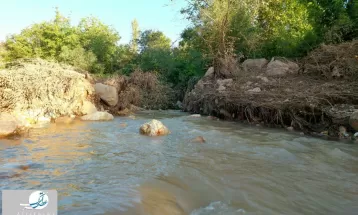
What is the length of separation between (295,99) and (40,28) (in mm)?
19882

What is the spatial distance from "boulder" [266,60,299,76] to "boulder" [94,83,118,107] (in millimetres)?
5817

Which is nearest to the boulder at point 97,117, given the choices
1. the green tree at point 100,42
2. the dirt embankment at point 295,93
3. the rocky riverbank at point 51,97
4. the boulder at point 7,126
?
the rocky riverbank at point 51,97

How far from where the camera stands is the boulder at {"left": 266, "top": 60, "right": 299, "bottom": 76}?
33.7 feet

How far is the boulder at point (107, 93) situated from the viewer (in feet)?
36.7

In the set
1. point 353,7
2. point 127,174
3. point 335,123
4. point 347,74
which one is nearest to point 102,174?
point 127,174

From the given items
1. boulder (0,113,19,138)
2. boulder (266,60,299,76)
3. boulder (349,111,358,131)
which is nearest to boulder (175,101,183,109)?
boulder (266,60,299,76)

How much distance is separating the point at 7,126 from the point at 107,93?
5.56 m

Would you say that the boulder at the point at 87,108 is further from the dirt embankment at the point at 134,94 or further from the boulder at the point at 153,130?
the boulder at the point at 153,130

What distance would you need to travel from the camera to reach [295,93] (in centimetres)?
805

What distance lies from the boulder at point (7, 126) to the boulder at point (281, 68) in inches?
319

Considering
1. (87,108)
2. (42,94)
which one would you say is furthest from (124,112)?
(42,94)

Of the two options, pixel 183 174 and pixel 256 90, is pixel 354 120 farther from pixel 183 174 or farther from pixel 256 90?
pixel 183 174

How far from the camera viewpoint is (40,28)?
21609 millimetres

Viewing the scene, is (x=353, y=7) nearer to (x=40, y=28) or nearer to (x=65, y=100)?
(x=65, y=100)
